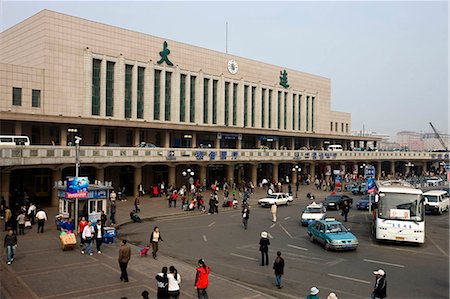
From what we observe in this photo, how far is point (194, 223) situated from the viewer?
104 feet

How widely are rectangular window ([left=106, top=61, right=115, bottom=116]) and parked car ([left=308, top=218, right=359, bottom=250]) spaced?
39.0m

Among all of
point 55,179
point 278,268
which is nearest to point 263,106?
point 55,179

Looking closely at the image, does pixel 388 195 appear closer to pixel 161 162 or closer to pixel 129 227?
pixel 129 227

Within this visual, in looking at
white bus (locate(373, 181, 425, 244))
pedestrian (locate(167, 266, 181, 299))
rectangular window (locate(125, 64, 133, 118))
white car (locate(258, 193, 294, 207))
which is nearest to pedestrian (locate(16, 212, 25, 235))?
pedestrian (locate(167, 266, 181, 299))

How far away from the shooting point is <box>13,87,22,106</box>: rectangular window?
47.8 m

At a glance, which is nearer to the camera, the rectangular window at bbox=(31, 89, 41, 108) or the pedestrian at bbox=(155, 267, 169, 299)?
the pedestrian at bbox=(155, 267, 169, 299)

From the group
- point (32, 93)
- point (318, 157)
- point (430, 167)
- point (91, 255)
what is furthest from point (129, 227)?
point (430, 167)

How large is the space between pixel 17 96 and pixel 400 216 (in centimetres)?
4162

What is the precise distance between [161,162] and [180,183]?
11569mm

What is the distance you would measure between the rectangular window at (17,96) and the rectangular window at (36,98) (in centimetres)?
141

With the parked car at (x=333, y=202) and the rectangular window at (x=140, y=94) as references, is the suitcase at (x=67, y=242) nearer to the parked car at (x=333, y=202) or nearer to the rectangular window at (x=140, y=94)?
the parked car at (x=333, y=202)

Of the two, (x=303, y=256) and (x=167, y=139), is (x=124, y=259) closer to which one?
(x=303, y=256)

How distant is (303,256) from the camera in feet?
69.3

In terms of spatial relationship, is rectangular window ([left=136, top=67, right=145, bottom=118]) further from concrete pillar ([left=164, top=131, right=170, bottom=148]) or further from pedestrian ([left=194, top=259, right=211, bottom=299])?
pedestrian ([left=194, top=259, right=211, bottom=299])
